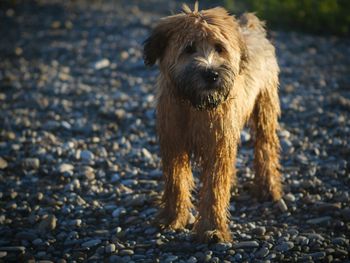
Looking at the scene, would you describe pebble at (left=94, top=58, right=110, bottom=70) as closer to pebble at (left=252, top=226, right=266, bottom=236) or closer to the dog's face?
the dog's face

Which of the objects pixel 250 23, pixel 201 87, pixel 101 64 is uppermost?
pixel 250 23

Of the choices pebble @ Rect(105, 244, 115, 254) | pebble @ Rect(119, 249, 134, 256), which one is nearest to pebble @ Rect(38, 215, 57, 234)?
pebble @ Rect(105, 244, 115, 254)

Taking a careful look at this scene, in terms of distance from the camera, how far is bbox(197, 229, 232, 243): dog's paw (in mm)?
4621

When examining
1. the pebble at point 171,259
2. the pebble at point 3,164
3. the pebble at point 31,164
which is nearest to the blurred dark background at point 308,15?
the pebble at point 31,164

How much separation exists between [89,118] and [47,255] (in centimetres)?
356

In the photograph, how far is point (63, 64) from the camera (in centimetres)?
1036

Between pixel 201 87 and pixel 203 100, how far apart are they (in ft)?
0.41

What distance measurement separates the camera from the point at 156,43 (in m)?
4.45

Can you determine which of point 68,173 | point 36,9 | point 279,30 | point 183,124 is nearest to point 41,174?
point 68,173

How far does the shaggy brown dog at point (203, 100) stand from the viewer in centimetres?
424

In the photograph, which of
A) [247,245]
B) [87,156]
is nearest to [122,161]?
[87,156]

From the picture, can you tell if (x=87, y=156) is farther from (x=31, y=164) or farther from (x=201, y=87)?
(x=201, y=87)

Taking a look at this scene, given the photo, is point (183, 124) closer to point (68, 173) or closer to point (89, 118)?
point (68, 173)

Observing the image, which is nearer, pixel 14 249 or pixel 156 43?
pixel 156 43
